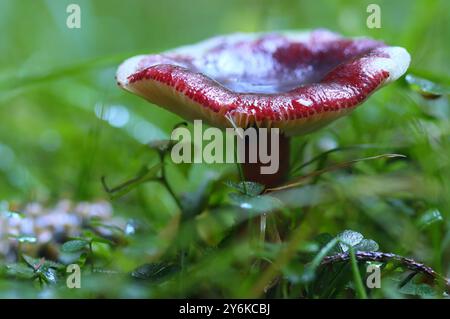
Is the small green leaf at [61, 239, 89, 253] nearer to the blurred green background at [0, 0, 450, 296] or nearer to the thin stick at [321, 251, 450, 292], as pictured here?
the blurred green background at [0, 0, 450, 296]

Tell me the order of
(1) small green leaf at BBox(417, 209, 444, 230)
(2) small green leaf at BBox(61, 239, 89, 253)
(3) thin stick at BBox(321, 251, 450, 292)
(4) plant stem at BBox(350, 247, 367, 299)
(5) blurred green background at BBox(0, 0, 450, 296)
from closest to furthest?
(4) plant stem at BBox(350, 247, 367, 299)
(3) thin stick at BBox(321, 251, 450, 292)
(2) small green leaf at BBox(61, 239, 89, 253)
(1) small green leaf at BBox(417, 209, 444, 230)
(5) blurred green background at BBox(0, 0, 450, 296)

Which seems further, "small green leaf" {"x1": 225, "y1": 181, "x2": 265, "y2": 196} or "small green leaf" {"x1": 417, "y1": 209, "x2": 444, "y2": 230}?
"small green leaf" {"x1": 417, "y1": 209, "x2": 444, "y2": 230}

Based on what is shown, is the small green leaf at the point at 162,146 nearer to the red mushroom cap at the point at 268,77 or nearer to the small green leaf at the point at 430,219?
the red mushroom cap at the point at 268,77

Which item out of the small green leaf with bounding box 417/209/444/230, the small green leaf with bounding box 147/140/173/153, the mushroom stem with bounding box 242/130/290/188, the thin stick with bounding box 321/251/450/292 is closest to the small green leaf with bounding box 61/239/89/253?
the small green leaf with bounding box 147/140/173/153

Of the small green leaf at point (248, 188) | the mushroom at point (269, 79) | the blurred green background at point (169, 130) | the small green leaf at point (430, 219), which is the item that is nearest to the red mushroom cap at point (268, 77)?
the mushroom at point (269, 79)

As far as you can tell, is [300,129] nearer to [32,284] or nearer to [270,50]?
[270,50]

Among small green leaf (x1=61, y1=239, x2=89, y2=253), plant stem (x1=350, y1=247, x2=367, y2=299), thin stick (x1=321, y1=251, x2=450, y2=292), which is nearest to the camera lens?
plant stem (x1=350, y1=247, x2=367, y2=299)

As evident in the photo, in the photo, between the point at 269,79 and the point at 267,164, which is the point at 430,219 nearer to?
the point at 267,164

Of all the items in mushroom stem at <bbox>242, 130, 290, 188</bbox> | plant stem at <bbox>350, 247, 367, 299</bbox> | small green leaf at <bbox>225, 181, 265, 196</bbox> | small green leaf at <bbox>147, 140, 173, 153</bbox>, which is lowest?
plant stem at <bbox>350, 247, 367, 299</bbox>
